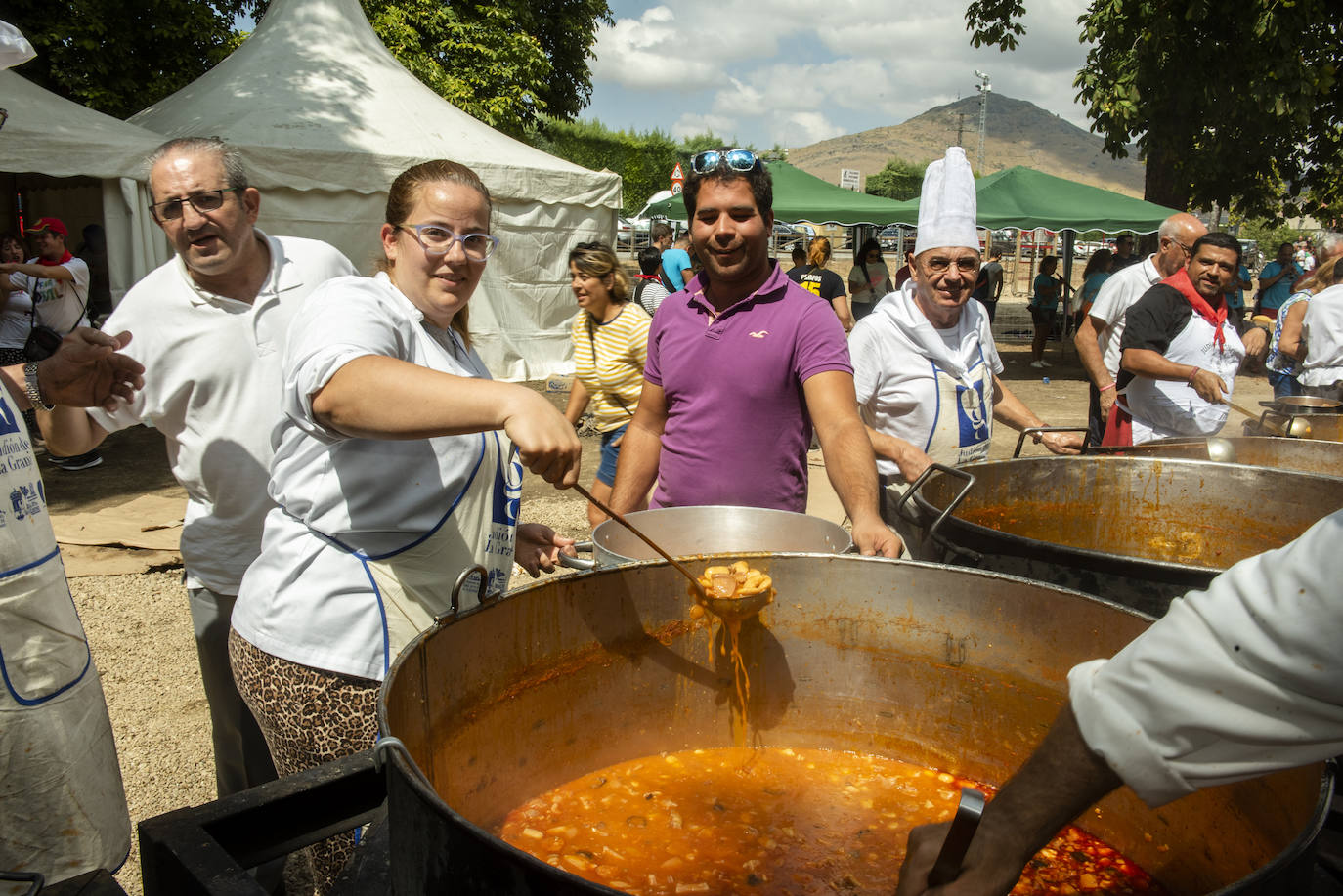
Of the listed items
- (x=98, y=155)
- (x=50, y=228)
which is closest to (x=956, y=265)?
(x=98, y=155)

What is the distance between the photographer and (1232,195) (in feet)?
50.1

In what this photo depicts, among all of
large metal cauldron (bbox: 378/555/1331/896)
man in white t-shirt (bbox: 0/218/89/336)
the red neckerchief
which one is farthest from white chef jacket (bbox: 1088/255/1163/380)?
man in white t-shirt (bbox: 0/218/89/336)

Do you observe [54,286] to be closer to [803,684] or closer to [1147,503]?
[803,684]

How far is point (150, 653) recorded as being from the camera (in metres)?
4.66

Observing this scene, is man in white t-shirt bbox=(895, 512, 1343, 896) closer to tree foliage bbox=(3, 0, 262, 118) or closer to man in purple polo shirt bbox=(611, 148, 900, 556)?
man in purple polo shirt bbox=(611, 148, 900, 556)

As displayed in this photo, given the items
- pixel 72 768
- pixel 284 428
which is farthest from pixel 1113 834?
pixel 72 768

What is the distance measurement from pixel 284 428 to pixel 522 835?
3.09ft

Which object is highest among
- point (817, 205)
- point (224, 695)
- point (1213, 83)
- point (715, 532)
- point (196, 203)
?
point (1213, 83)

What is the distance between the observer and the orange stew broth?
1721 mm

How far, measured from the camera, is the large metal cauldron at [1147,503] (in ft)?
9.06

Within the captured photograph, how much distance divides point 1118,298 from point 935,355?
9.05 ft

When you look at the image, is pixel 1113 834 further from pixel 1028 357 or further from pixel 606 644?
pixel 1028 357

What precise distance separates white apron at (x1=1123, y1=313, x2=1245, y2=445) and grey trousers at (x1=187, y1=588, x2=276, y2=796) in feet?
12.5

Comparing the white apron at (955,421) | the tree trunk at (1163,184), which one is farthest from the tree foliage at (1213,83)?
the white apron at (955,421)
